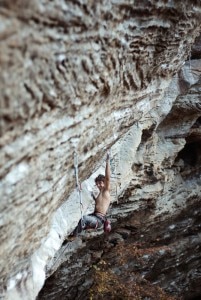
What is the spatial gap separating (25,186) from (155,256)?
642cm

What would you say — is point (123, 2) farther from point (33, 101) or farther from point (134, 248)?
point (134, 248)

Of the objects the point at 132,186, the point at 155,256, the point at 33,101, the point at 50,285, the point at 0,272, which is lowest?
the point at 155,256

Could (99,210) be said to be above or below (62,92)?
below

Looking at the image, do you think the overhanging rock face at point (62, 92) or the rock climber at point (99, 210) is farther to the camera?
the rock climber at point (99, 210)

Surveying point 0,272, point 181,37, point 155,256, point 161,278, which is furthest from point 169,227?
point 0,272

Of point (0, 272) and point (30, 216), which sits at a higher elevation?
point (30, 216)

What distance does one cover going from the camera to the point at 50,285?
22.9 ft

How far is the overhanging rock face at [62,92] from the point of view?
194cm

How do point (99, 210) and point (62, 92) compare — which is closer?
point (62, 92)

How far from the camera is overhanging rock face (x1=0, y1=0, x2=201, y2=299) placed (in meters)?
1.94

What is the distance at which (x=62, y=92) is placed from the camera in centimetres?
239

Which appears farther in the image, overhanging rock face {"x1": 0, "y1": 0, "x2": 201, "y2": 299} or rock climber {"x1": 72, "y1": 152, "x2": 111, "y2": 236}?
rock climber {"x1": 72, "y1": 152, "x2": 111, "y2": 236}

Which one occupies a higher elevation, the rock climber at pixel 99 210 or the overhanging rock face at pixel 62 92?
the overhanging rock face at pixel 62 92

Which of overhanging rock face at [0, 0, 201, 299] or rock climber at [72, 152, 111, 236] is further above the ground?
overhanging rock face at [0, 0, 201, 299]
